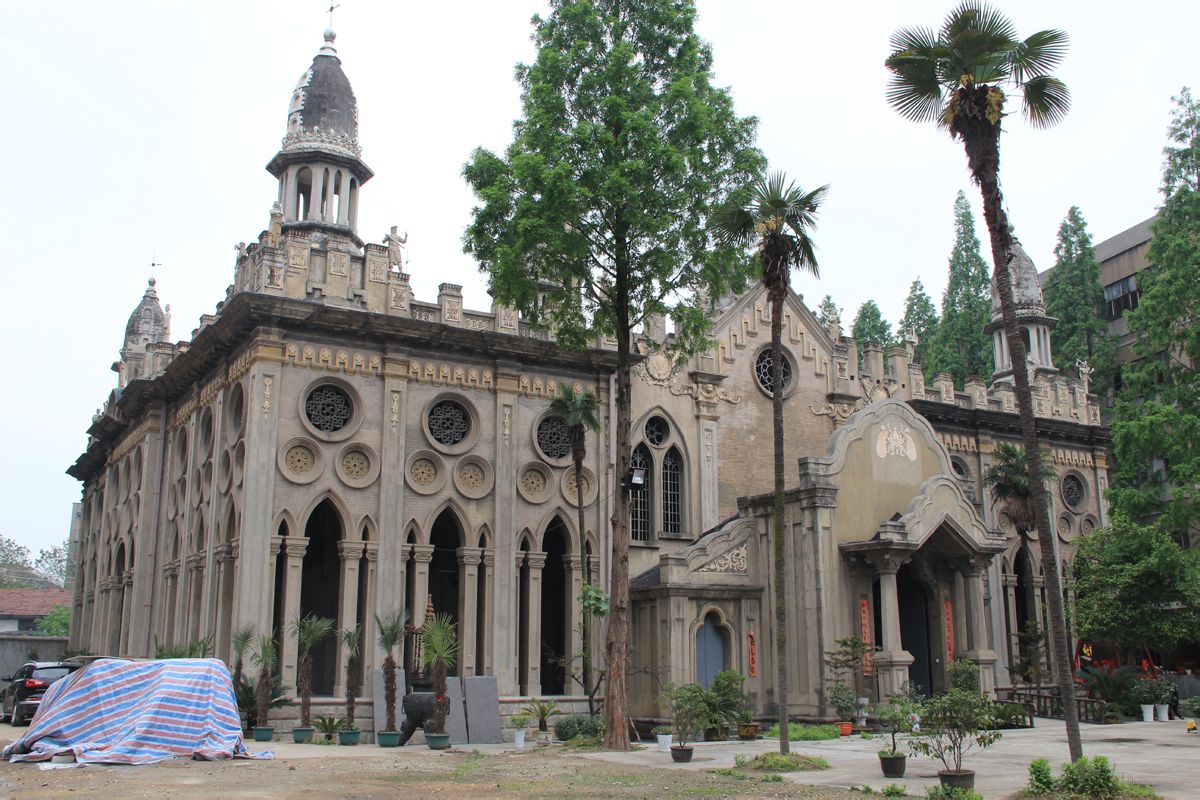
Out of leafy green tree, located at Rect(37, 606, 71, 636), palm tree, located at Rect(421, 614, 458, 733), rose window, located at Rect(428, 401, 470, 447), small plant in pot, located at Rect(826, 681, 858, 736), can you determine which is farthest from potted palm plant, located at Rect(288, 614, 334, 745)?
leafy green tree, located at Rect(37, 606, 71, 636)

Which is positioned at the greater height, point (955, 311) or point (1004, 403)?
point (955, 311)

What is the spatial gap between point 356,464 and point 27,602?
60.6 meters

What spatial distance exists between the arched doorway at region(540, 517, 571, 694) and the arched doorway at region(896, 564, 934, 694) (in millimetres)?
9860

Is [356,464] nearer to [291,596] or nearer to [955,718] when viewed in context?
[291,596]

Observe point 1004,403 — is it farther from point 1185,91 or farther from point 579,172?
point 579,172

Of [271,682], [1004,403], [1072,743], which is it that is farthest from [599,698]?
[1004,403]

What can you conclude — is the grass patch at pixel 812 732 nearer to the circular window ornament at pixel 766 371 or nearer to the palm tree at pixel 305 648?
the palm tree at pixel 305 648

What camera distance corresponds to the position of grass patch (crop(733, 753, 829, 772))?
1834 centimetres

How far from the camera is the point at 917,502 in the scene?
1163 inches

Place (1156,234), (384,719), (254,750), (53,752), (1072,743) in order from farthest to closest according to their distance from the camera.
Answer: (1156,234) < (384,719) < (254,750) < (53,752) < (1072,743)

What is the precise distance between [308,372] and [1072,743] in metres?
20.4

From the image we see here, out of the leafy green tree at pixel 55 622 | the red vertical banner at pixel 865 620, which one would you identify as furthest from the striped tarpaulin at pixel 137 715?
the leafy green tree at pixel 55 622

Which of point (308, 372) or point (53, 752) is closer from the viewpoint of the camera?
point (53, 752)

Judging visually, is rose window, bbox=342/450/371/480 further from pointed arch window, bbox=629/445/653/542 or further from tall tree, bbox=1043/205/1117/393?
tall tree, bbox=1043/205/1117/393
